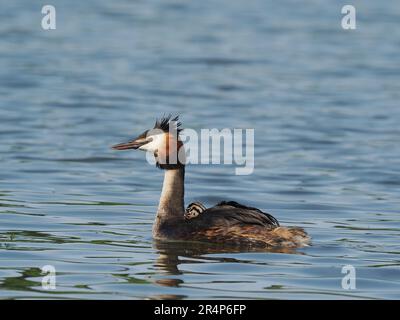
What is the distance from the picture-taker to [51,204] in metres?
14.9

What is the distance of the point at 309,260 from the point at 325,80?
634 inches

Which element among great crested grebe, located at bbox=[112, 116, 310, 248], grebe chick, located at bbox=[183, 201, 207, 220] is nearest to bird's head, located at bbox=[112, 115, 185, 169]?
great crested grebe, located at bbox=[112, 116, 310, 248]

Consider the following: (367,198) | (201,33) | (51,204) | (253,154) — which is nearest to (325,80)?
(201,33)

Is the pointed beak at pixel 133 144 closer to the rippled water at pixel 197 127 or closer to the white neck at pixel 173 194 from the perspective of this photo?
the white neck at pixel 173 194

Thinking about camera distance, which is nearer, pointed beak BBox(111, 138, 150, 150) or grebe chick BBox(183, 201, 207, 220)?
pointed beak BBox(111, 138, 150, 150)

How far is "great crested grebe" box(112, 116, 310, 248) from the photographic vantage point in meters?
12.5

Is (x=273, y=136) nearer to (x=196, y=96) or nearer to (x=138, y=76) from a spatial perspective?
(x=196, y=96)

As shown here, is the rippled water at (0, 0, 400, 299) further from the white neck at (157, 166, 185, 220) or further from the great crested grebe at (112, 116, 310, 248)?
the white neck at (157, 166, 185, 220)

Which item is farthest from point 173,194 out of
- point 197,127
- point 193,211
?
point 197,127

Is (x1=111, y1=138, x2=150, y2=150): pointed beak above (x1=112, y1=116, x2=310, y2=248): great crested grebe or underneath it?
above

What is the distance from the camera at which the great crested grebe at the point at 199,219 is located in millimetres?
12500

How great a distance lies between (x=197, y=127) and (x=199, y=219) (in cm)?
923

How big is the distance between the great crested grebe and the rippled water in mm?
181

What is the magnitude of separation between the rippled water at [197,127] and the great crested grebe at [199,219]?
181 millimetres
